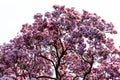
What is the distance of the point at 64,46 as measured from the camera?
36.2m

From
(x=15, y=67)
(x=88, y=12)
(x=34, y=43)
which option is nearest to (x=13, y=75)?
(x=15, y=67)

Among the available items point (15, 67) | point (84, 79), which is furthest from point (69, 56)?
point (15, 67)

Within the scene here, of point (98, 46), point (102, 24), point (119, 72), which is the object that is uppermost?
point (102, 24)

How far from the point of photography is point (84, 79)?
36.1m

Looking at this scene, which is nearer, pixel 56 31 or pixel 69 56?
pixel 56 31

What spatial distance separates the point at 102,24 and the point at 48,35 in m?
5.00

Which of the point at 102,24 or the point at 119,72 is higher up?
the point at 102,24

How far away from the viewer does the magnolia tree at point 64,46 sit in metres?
33.8

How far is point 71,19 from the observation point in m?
35.2

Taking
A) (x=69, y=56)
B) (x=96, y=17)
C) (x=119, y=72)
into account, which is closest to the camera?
(x=119, y=72)

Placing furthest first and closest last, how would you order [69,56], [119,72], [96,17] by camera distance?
[69,56] → [96,17] → [119,72]

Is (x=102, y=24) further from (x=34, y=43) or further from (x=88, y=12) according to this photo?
(x=34, y=43)

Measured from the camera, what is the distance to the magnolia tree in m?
33.8

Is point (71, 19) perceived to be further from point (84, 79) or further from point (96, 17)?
point (84, 79)
